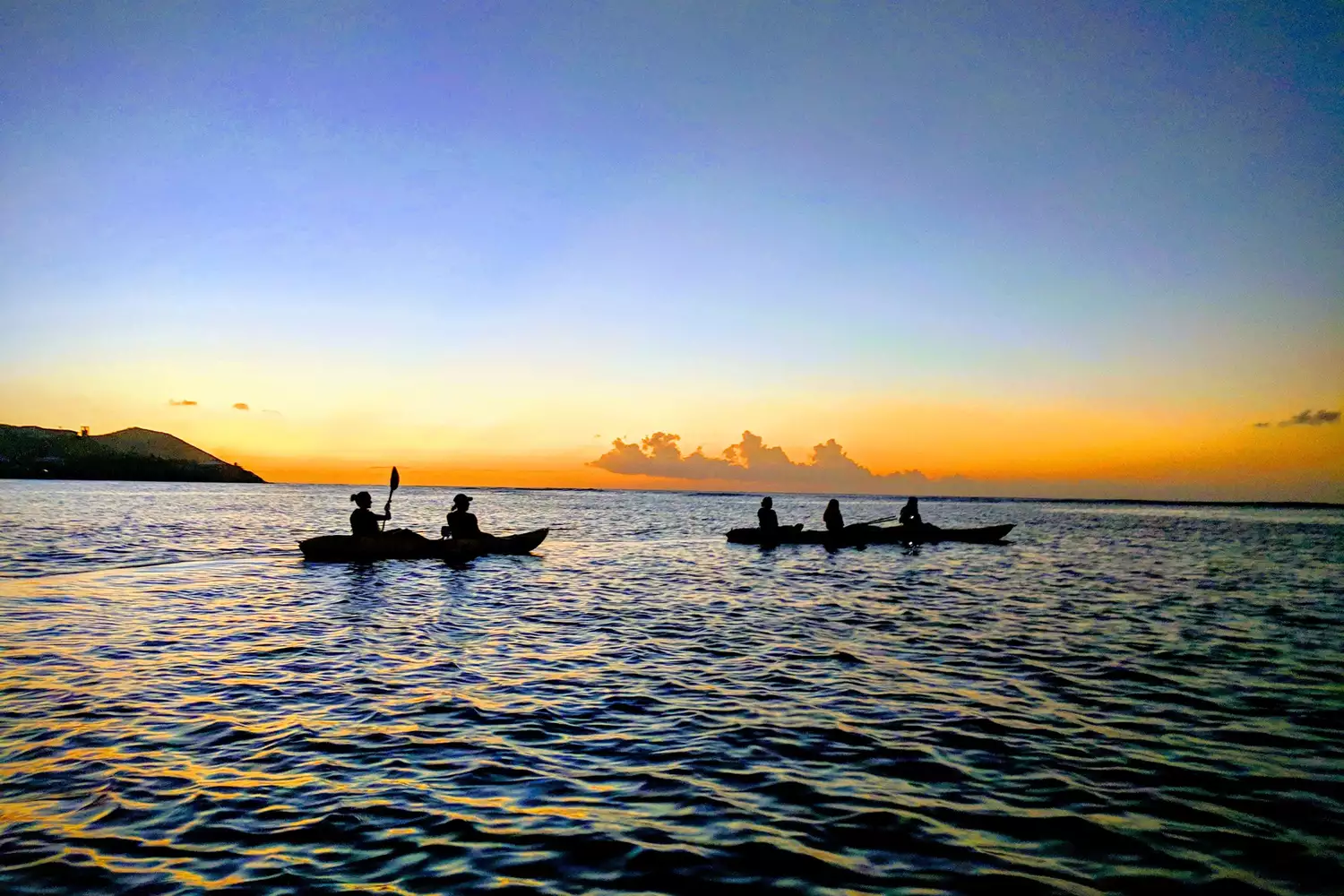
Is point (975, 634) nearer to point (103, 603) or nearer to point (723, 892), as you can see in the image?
point (723, 892)

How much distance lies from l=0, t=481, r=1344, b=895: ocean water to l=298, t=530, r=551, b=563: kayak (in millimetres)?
8787

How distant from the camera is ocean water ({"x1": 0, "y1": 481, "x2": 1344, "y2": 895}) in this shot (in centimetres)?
635

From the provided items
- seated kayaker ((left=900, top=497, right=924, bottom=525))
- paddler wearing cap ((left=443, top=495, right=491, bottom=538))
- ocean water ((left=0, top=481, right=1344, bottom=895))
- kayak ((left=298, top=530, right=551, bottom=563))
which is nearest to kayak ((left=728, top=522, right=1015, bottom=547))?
seated kayaker ((left=900, top=497, right=924, bottom=525))

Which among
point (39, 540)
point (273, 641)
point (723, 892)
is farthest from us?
point (39, 540)

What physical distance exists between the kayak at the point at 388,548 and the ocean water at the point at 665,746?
8.79m

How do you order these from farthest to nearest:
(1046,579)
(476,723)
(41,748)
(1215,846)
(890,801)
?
(1046,579) < (476,723) < (41,748) < (890,801) < (1215,846)

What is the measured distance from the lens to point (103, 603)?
2042 cm

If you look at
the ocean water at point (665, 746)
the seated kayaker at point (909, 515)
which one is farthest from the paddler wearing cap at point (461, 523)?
the seated kayaker at point (909, 515)

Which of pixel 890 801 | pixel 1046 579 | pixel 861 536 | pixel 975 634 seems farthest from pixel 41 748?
pixel 861 536

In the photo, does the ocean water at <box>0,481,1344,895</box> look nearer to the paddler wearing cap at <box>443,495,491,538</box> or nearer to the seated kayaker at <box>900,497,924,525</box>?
the paddler wearing cap at <box>443,495,491,538</box>

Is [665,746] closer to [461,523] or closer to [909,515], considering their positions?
[461,523]

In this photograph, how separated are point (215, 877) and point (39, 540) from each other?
45.1m

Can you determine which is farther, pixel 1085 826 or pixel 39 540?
pixel 39 540

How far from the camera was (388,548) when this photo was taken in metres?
31.2
